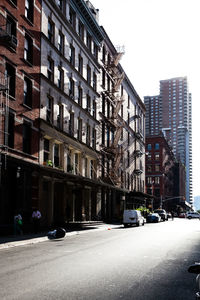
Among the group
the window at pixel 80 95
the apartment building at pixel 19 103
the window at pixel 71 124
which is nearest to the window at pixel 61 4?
the apartment building at pixel 19 103

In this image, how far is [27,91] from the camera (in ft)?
94.2

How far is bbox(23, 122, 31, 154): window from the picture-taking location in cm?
2775

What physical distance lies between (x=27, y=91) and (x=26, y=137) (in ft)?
11.5

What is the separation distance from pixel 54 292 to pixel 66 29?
3208 cm

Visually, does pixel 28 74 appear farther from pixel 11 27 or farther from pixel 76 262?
pixel 76 262

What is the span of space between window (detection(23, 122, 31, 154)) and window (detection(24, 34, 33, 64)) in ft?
16.4

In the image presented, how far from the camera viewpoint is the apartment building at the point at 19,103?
80.2 ft

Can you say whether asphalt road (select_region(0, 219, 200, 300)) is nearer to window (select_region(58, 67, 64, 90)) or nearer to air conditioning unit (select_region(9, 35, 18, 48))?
air conditioning unit (select_region(9, 35, 18, 48))

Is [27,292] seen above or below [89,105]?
below

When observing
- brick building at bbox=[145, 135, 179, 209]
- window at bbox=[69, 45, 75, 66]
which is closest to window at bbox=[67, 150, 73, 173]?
window at bbox=[69, 45, 75, 66]

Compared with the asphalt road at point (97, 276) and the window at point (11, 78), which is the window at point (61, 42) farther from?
the asphalt road at point (97, 276)

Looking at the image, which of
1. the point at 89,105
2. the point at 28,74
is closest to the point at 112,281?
the point at 28,74

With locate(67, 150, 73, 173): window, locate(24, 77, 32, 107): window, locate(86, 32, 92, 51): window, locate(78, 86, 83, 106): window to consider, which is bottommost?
locate(67, 150, 73, 173): window

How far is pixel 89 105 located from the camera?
1709 inches
